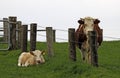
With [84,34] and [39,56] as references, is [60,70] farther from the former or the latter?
[39,56]

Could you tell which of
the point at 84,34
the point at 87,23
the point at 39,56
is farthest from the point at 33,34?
the point at 87,23

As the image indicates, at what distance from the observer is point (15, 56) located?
71.9 feet

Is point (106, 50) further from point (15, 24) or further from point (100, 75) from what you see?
point (100, 75)

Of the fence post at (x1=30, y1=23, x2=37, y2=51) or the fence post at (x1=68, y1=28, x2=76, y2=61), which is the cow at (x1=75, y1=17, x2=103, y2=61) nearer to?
the fence post at (x1=68, y1=28, x2=76, y2=61)

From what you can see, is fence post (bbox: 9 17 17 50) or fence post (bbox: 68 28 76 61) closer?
fence post (bbox: 68 28 76 61)

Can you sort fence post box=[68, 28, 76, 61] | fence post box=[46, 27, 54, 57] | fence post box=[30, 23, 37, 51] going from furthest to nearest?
fence post box=[30, 23, 37, 51] < fence post box=[46, 27, 54, 57] < fence post box=[68, 28, 76, 61]

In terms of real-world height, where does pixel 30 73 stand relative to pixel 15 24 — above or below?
below

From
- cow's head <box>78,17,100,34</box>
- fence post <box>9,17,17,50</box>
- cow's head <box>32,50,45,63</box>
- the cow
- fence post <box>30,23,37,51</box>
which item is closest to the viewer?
cow's head <box>78,17,100,34</box>

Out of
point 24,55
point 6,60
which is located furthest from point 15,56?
point 24,55

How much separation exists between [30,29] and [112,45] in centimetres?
867

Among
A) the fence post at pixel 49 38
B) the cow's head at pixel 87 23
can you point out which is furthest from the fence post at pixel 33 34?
the cow's head at pixel 87 23

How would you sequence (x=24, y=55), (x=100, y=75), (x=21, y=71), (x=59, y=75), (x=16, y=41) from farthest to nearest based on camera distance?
(x=16, y=41) → (x=24, y=55) → (x=21, y=71) → (x=59, y=75) → (x=100, y=75)

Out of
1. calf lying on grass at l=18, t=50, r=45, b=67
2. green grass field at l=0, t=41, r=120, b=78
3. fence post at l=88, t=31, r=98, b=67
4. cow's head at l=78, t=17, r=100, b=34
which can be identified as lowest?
green grass field at l=0, t=41, r=120, b=78

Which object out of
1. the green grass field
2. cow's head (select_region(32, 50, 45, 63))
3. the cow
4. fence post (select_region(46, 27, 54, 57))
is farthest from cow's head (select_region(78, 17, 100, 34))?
fence post (select_region(46, 27, 54, 57))
